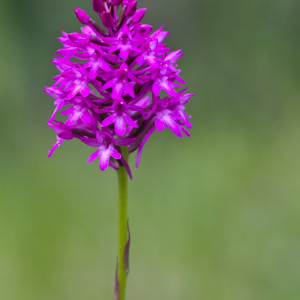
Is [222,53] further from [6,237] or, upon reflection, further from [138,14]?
[138,14]

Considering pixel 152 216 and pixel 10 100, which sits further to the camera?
pixel 10 100

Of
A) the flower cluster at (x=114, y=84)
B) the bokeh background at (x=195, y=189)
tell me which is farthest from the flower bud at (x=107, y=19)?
the bokeh background at (x=195, y=189)

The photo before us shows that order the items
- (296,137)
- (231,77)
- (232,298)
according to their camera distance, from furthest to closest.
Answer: (231,77) → (296,137) → (232,298)

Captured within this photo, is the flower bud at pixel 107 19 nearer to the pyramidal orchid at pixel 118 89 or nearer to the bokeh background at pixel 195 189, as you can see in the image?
the pyramidal orchid at pixel 118 89

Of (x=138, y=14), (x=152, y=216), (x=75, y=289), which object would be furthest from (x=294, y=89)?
(x=138, y=14)

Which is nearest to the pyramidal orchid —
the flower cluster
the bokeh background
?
the flower cluster

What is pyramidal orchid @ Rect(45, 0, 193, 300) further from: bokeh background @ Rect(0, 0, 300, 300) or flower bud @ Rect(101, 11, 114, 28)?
bokeh background @ Rect(0, 0, 300, 300)

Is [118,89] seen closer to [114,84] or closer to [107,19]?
[114,84]
